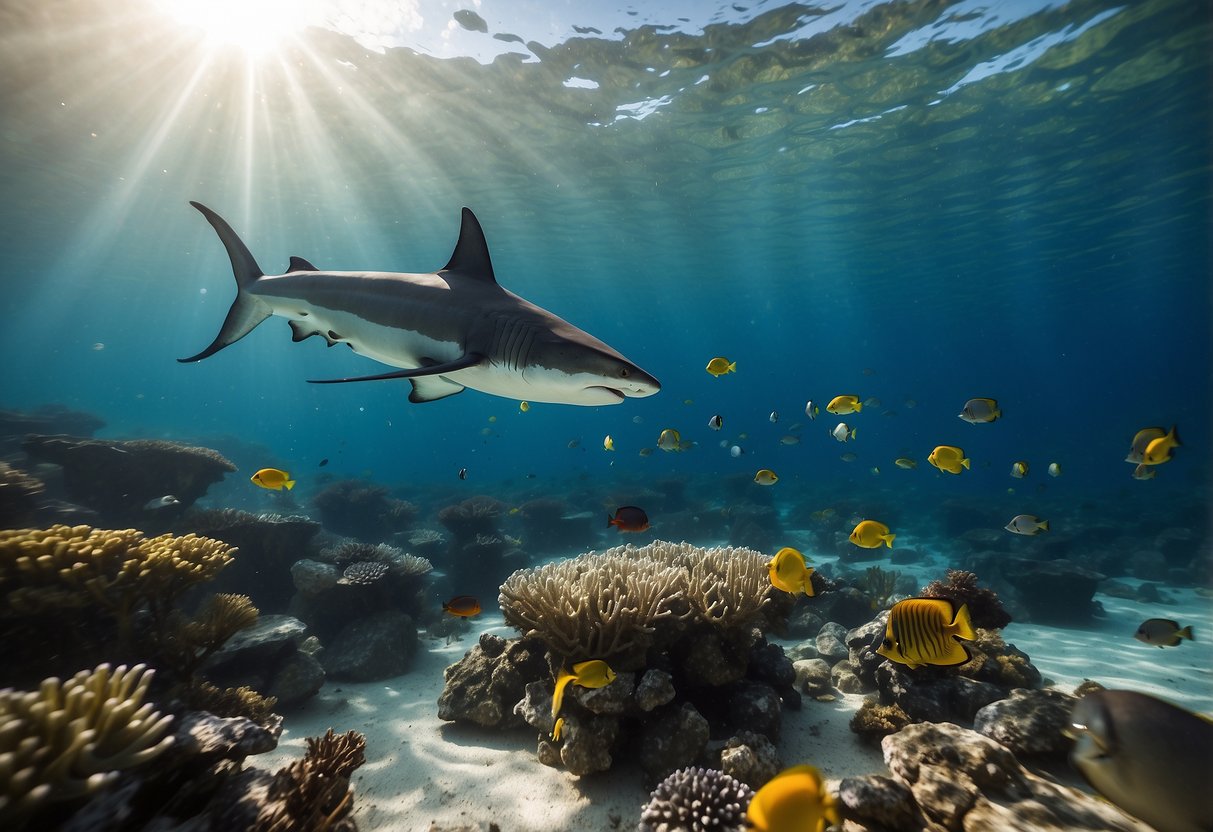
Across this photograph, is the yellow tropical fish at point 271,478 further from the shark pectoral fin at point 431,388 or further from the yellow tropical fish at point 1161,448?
the yellow tropical fish at point 1161,448

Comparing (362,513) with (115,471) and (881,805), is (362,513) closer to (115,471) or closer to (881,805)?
(115,471)

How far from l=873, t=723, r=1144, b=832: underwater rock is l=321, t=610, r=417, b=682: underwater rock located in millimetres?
6389

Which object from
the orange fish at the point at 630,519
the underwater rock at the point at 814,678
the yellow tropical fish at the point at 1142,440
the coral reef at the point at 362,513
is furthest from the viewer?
the coral reef at the point at 362,513

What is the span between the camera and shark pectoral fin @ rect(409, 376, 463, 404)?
4480 mm

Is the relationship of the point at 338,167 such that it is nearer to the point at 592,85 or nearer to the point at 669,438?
the point at 592,85

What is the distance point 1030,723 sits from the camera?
3389 mm

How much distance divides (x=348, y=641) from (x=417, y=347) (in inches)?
217

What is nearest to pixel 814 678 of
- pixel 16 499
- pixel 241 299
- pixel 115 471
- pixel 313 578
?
pixel 313 578

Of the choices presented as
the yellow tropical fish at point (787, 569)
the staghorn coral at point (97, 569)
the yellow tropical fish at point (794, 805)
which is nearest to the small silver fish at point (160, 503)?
the staghorn coral at point (97, 569)

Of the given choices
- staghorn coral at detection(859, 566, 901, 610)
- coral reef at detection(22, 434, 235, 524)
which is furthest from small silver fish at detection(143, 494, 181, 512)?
staghorn coral at detection(859, 566, 901, 610)

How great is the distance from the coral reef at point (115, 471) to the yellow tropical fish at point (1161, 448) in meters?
17.3

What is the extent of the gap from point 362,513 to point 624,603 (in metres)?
14.9

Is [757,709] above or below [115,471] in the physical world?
below

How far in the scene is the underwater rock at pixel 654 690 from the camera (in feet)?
12.2
